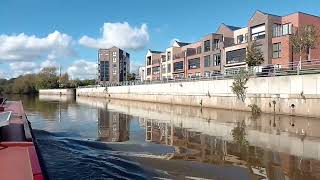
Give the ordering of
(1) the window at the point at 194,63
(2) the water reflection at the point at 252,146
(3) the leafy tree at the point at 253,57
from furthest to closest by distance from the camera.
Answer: (1) the window at the point at 194,63
(3) the leafy tree at the point at 253,57
(2) the water reflection at the point at 252,146

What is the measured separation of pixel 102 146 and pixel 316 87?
18.6m

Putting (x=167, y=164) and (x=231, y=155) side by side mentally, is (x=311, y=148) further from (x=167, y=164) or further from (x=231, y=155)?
(x=167, y=164)

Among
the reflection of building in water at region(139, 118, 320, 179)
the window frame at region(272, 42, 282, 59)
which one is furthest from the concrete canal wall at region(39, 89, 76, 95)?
the reflection of building in water at region(139, 118, 320, 179)

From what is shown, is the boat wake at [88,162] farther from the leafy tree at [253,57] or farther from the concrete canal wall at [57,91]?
the concrete canal wall at [57,91]

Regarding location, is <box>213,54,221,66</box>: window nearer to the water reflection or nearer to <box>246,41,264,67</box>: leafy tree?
<box>246,41,264,67</box>: leafy tree

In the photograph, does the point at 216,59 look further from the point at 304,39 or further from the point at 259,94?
the point at 259,94

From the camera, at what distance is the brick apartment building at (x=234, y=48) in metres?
47.0

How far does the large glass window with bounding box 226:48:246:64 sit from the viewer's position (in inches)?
2152

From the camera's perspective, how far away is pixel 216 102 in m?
38.5

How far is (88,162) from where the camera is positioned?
35.4 ft

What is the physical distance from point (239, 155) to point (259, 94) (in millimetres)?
20833

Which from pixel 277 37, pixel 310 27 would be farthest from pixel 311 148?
pixel 277 37

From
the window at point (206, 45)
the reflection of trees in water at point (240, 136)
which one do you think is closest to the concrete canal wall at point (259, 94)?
the reflection of trees in water at point (240, 136)

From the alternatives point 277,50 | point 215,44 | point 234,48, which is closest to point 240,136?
point 277,50
